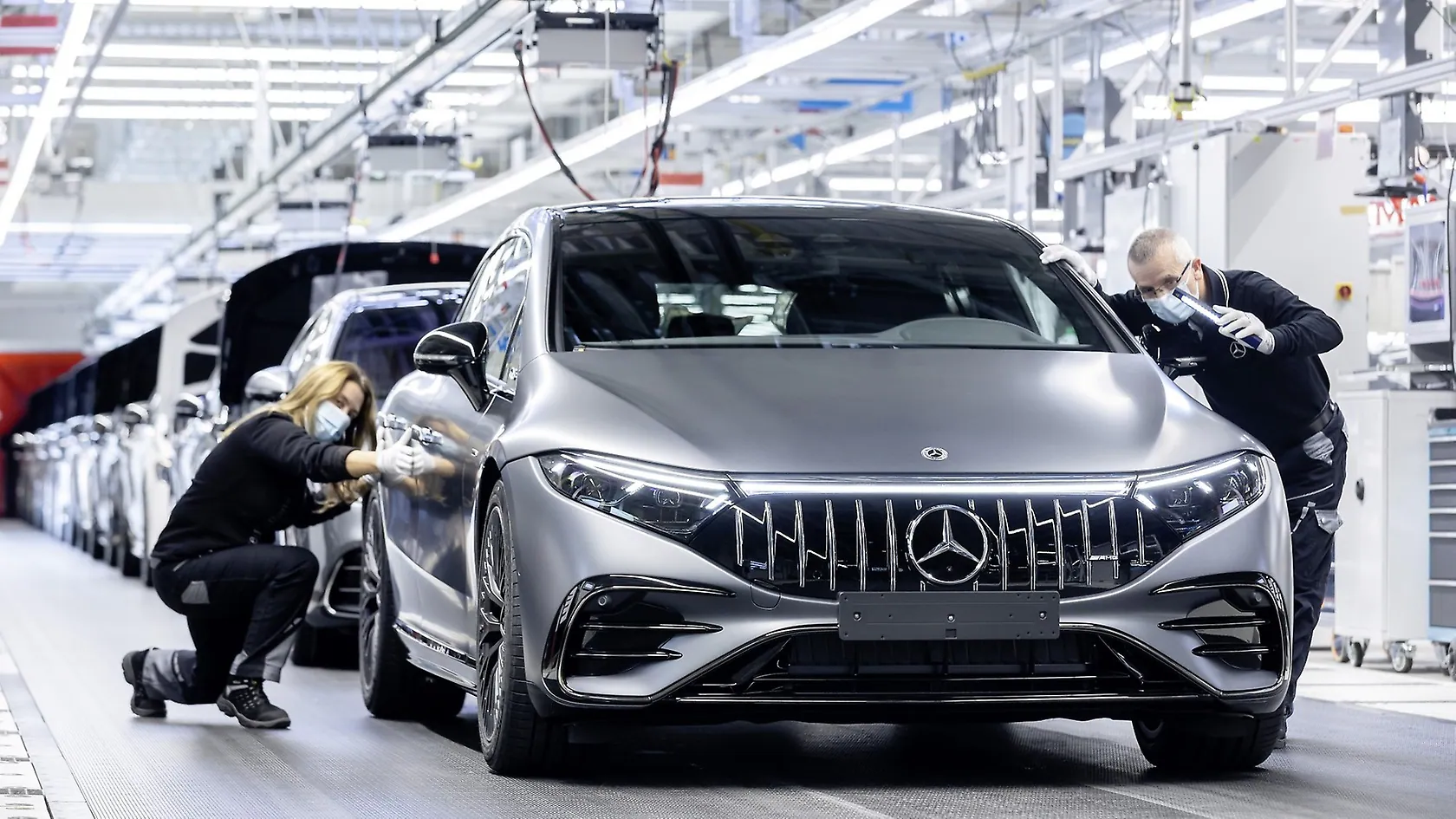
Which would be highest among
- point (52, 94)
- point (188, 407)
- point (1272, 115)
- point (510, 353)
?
point (52, 94)

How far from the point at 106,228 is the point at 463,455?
2858cm

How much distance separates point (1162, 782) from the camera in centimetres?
546

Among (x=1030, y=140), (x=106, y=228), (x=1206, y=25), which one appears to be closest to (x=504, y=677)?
(x=1030, y=140)

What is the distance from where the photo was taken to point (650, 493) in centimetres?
485

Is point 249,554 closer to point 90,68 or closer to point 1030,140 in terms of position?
point 1030,140

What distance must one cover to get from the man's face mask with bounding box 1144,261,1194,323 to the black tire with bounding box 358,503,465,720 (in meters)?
2.60

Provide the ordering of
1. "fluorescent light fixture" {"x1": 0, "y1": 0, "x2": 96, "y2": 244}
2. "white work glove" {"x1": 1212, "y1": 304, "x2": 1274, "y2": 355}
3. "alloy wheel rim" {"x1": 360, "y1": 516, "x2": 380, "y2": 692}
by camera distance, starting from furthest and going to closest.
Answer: "fluorescent light fixture" {"x1": 0, "y1": 0, "x2": 96, "y2": 244} < "alloy wheel rim" {"x1": 360, "y1": 516, "x2": 380, "y2": 692} < "white work glove" {"x1": 1212, "y1": 304, "x2": 1274, "y2": 355}

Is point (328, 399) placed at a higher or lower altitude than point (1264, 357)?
lower

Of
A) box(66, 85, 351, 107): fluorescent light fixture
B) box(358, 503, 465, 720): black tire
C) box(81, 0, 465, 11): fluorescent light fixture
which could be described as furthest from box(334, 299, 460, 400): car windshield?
box(66, 85, 351, 107): fluorescent light fixture

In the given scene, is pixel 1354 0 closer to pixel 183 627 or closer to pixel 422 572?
pixel 183 627

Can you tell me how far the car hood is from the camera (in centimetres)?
494

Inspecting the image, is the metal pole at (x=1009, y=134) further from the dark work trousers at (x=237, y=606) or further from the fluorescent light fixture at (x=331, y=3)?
the dark work trousers at (x=237, y=606)

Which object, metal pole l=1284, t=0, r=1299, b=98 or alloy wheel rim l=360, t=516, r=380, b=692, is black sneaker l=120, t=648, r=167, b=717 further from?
metal pole l=1284, t=0, r=1299, b=98

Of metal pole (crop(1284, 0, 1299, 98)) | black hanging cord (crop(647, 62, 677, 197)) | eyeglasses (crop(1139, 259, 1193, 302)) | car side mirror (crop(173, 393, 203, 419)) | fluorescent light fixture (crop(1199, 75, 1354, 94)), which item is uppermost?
fluorescent light fixture (crop(1199, 75, 1354, 94))
